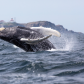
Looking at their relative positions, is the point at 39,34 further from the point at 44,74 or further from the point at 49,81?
the point at 49,81

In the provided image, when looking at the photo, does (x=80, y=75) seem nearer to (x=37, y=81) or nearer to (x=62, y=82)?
(x=62, y=82)

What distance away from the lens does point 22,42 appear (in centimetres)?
1095

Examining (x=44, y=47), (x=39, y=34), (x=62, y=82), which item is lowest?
(x=62, y=82)

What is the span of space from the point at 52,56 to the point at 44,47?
33.7 inches

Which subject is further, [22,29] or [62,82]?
[22,29]

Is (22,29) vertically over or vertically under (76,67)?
over

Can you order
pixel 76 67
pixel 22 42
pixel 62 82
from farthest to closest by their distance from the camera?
1. pixel 22 42
2. pixel 76 67
3. pixel 62 82

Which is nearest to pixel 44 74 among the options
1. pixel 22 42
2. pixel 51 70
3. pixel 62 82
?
pixel 51 70

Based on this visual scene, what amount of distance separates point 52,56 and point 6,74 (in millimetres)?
4599

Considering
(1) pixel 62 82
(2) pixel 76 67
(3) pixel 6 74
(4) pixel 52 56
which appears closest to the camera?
(1) pixel 62 82

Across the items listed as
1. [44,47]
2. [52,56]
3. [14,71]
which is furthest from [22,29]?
[14,71]

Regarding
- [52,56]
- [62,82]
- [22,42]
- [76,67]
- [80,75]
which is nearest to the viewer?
[62,82]

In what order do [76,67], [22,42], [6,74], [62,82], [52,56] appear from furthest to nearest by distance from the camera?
[52,56]
[22,42]
[76,67]
[6,74]
[62,82]

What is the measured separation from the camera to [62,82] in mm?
6289
